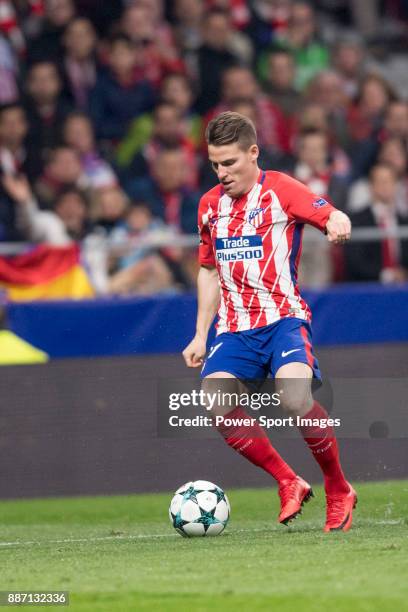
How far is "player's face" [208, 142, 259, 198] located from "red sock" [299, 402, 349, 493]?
1151 millimetres

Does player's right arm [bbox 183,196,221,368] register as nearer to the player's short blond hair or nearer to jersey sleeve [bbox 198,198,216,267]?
jersey sleeve [bbox 198,198,216,267]

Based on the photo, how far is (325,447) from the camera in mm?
6934

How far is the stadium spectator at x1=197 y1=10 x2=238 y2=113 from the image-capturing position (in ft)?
48.2

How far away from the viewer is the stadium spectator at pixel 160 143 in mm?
13414

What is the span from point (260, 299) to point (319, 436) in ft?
2.43

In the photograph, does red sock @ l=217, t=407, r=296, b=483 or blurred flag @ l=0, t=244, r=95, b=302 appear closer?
red sock @ l=217, t=407, r=296, b=483

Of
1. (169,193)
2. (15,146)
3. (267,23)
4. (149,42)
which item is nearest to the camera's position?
(15,146)

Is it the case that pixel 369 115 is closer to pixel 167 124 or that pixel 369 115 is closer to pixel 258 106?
pixel 258 106

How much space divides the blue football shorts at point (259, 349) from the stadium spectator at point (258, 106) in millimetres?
7440

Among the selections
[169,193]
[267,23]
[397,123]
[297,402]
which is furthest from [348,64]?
[297,402]

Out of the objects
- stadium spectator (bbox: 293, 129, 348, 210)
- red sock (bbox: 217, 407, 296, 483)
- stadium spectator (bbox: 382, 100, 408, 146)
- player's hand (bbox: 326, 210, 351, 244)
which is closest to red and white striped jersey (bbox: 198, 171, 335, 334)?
player's hand (bbox: 326, 210, 351, 244)

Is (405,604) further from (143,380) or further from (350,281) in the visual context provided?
(350,281)

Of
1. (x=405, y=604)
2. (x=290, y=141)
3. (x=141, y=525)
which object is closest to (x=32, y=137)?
(x=290, y=141)

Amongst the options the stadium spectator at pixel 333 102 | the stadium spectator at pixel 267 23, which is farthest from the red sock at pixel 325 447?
the stadium spectator at pixel 267 23
